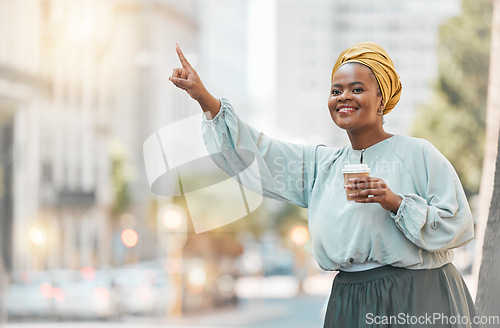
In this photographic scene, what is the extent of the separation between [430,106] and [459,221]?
20.4 metres

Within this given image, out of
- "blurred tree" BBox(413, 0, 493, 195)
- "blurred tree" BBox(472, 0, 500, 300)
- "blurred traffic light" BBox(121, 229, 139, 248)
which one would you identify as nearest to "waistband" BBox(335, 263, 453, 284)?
"blurred tree" BBox(472, 0, 500, 300)

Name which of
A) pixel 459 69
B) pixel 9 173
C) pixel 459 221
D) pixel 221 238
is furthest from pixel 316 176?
pixel 9 173

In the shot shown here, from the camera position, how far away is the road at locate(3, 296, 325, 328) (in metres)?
19.5

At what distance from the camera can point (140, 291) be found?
21.7 m

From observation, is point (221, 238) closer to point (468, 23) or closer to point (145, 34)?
point (468, 23)

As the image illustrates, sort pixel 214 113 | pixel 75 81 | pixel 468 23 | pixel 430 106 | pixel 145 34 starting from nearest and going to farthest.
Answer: pixel 214 113 < pixel 468 23 < pixel 430 106 < pixel 75 81 < pixel 145 34

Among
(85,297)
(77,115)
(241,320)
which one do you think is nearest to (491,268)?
(85,297)

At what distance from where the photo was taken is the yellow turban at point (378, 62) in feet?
7.56

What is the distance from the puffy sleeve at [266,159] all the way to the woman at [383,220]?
10cm

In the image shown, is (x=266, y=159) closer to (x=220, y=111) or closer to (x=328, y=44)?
(x=220, y=111)

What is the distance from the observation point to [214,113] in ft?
8.14

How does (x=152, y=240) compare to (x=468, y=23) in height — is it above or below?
below

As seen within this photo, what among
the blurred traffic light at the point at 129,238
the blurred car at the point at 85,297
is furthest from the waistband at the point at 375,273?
the blurred car at the point at 85,297

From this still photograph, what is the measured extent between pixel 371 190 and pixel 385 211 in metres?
0.19
